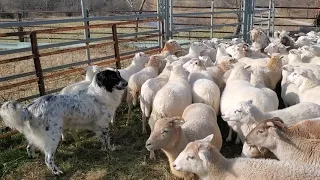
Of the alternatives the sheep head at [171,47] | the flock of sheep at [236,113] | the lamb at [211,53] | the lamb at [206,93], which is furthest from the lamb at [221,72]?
the sheep head at [171,47]

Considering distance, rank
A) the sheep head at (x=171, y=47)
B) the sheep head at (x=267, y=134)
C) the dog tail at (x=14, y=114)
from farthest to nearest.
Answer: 1. the sheep head at (x=171, y=47)
2. the dog tail at (x=14, y=114)
3. the sheep head at (x=267, y=134)

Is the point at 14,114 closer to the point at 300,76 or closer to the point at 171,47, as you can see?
the point at 300,76

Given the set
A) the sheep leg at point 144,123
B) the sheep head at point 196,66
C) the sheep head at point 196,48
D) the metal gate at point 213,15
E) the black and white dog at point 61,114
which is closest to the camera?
the black and white dog at point 61,114

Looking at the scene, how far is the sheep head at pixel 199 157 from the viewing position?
351 cm

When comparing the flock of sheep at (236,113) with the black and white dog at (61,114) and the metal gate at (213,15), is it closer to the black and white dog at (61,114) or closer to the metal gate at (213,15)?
the black and white dog at (61,114)

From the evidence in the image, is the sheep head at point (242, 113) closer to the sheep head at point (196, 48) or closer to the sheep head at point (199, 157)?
the sheep head at point (199, 157)

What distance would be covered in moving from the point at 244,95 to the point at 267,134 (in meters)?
1.30

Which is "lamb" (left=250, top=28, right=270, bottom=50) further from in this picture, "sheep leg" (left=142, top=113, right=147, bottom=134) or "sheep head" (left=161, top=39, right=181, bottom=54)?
"sheep leg" (left=142, top=113, right=147, bottom=134)

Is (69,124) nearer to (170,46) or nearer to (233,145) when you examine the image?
(233,145)

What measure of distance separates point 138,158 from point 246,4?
29.4 feet

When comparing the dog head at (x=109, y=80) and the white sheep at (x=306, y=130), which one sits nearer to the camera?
the white sheep at (x=306, y=130)

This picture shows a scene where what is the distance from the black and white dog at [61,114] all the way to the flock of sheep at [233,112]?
57cm

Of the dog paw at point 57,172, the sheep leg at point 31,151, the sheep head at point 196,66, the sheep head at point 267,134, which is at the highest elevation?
the sheep head at point 196,66

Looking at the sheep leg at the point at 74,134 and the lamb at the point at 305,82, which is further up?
the lamb at the point at 305,82
